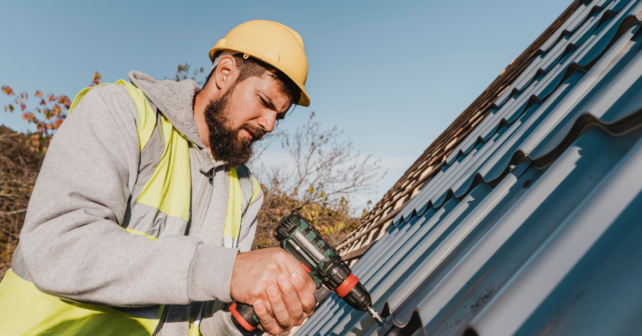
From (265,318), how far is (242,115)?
165 cm

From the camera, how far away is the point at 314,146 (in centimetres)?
1362

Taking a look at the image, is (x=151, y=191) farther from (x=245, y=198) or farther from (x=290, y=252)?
(x=245, y=198)

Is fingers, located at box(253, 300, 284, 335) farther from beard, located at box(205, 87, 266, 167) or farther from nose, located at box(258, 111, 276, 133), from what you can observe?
nose, located at box(258, 111, 276, 133)

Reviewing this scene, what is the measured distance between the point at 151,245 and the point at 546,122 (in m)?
1.72

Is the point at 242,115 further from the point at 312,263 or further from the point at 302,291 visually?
the point at 302,291

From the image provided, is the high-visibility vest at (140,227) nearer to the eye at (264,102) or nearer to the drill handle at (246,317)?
the drill handle at (246,317)

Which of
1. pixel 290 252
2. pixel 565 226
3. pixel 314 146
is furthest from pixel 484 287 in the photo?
pixel 314 146

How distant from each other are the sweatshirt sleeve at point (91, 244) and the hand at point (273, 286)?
2.6 inches

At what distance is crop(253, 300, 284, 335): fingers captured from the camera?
1.57 meters

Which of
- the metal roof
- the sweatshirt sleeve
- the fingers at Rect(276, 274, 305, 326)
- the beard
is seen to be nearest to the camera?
the metal roof

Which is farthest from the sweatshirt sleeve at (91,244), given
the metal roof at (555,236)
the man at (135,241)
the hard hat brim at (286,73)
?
the hard hat brim at (286,73)

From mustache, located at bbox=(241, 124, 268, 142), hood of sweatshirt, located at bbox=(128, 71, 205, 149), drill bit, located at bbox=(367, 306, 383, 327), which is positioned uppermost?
mustache, located at bbox=(241, 124, 268, 142)

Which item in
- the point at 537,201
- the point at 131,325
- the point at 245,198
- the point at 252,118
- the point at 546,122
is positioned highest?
the point at 546,122

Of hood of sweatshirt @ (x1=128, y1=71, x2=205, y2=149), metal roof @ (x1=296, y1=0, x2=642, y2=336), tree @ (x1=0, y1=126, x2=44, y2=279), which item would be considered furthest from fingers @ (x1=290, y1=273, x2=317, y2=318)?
tree @ (x1=0, y1=126, x2=44, y2=279)
